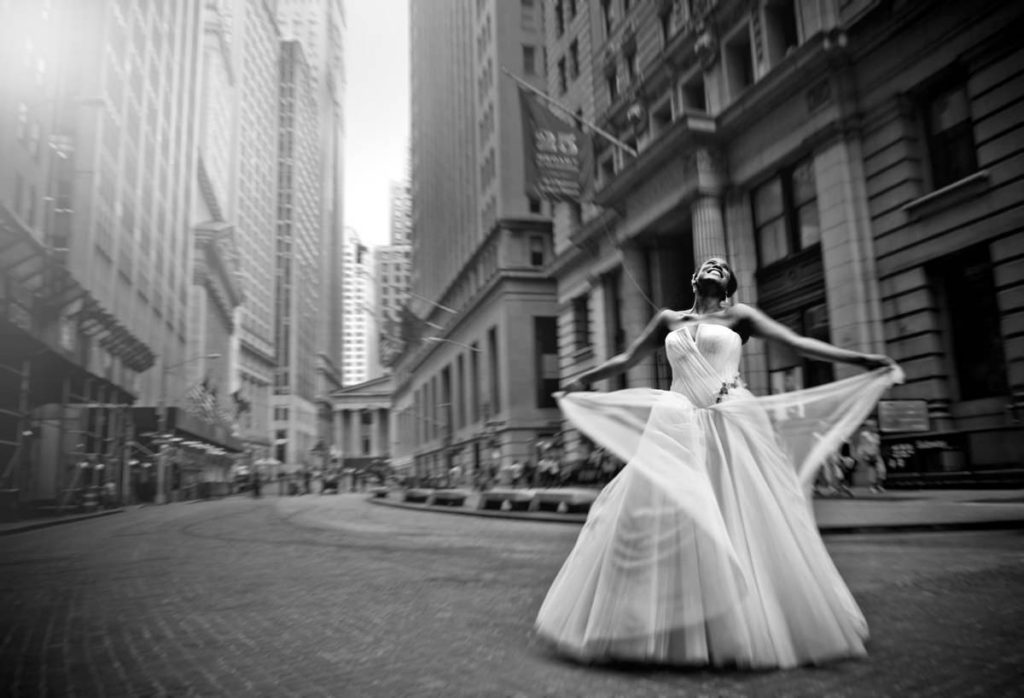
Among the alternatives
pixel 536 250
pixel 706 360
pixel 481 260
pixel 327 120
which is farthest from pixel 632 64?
pixel 327 120

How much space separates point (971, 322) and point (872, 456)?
138 inches

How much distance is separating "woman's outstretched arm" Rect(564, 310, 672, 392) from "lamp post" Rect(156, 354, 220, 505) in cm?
1843

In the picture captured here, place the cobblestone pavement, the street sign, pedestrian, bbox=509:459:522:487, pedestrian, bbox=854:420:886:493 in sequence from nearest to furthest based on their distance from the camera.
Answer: the cobblestone pavement
the street sign
pedestrian, bbox=854:420:886:493
pedestrian, bbox=509:459:522:487

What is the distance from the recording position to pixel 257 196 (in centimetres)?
4847

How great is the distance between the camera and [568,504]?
15.6 metres

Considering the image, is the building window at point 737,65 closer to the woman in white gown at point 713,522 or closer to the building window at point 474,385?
the woman in white gown at point 713,522

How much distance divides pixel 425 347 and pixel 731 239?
53.6 m

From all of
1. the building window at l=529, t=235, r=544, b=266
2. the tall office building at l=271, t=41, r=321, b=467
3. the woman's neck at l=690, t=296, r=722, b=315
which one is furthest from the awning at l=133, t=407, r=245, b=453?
the building window at l=529, t=235, r=544, b=266

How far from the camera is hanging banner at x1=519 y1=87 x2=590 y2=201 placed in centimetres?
2091

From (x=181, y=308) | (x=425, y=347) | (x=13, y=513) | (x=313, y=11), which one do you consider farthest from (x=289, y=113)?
(x=13, y=513)

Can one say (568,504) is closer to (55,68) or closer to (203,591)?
(203,591)

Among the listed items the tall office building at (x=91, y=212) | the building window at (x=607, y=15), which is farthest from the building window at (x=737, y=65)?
the tall office building at (x=91, y=212)

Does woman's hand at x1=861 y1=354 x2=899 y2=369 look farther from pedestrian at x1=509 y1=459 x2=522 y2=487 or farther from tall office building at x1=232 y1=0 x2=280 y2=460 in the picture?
pedestrian at x1=509 y1=459 x2=522 y2=487

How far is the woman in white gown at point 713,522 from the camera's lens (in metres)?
3.11
